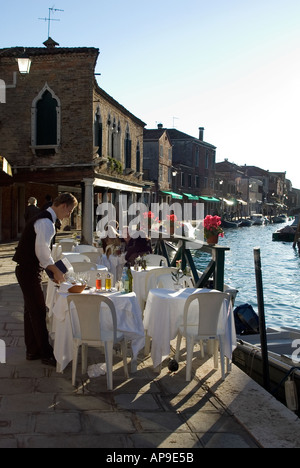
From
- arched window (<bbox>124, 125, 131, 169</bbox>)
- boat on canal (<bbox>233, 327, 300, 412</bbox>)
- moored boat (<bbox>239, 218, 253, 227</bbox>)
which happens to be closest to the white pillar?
arched window (<bbox>124, 125, 131, 169</bbox>)

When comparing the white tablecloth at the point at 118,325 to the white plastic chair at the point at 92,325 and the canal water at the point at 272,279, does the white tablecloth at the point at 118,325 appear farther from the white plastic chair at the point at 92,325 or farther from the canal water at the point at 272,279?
the canal water at the point at 272,279

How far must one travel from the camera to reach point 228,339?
5176mm

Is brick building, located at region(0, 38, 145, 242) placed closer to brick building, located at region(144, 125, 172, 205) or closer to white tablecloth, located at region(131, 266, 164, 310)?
white tablecloth, located at region(131, 266, 164, 310)

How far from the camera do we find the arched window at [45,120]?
18594mm

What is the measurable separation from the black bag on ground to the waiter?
14.5ft

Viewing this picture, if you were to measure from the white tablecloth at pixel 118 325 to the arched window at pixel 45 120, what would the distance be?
14.3 meters

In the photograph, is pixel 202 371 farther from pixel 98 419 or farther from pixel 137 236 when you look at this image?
pixel 137 236

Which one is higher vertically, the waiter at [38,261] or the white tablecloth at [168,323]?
the waiter at [38,261]

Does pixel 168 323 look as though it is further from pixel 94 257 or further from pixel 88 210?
pixel 88 210

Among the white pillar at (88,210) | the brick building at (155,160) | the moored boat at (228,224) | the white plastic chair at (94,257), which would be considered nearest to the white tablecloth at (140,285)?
the white plastic chair at (94,257)

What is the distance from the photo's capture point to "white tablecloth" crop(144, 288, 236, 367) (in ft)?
16.8

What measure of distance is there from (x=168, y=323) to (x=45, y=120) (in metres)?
15.1
